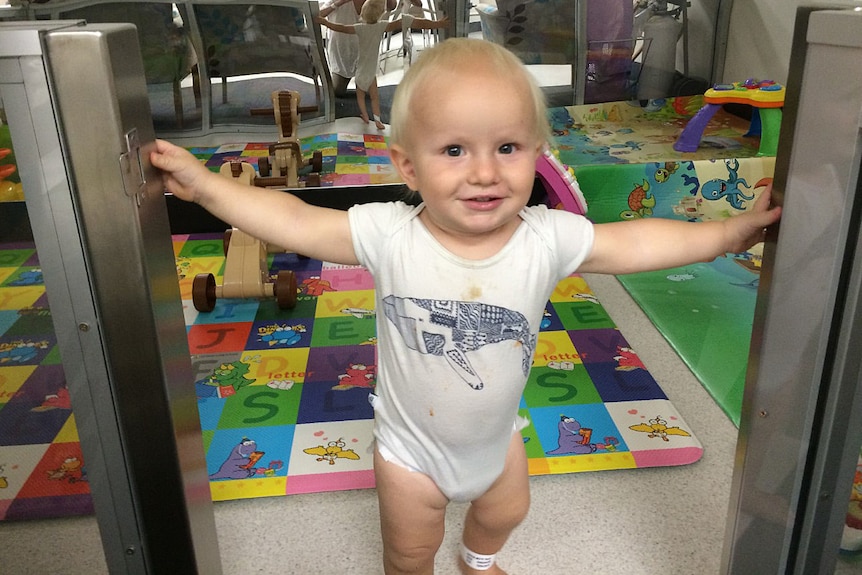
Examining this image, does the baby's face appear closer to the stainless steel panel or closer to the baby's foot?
the stainless steel panel

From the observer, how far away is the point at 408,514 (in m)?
0.94

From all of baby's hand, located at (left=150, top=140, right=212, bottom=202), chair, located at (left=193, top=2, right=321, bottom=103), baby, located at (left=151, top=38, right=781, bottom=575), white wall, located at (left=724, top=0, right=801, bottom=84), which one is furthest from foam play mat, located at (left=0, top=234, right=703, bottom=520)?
white wall, located at (left=724, top=0, right=801, bottom=84)

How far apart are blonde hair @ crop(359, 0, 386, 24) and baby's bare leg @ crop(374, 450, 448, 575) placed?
2138mm

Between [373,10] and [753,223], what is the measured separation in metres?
2.21

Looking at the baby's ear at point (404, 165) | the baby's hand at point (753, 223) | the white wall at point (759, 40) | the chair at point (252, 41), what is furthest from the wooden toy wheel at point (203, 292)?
the white wall at point (759, 40)

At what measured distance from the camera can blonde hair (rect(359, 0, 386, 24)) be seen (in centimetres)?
271

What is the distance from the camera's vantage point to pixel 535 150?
2.72ft

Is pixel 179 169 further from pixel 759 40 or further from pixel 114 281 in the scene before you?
pixel 759 40

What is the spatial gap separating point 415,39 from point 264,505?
6.06 feet

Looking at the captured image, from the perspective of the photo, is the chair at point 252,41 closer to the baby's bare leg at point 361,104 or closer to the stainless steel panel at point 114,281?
the baby's bare leg at point 361,104

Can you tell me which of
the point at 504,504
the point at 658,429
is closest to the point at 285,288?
the point at 658,429

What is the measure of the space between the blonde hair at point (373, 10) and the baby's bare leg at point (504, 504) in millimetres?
2100

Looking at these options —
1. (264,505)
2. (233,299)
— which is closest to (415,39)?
(233,299)

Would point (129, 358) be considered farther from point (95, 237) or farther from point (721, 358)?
point (721, 358)
